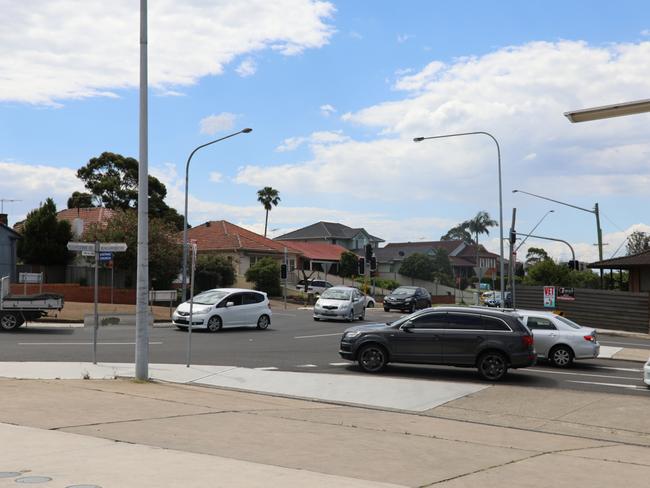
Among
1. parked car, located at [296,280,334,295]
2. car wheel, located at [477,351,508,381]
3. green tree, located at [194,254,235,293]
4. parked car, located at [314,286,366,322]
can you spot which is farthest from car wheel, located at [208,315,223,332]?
parked car, located at [296,280,334,295]

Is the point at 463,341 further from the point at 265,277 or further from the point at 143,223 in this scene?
the point at 265,277

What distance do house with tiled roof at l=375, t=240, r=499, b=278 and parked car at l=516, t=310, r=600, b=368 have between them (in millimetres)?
79963

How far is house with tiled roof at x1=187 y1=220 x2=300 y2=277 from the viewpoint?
Result: 6794cm

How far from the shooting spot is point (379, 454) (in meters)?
8.67

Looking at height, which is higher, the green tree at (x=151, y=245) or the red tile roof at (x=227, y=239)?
the red tile roof at (x=227, y=239)

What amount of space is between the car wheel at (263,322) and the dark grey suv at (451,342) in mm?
11287

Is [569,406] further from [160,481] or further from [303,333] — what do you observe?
[303,333]

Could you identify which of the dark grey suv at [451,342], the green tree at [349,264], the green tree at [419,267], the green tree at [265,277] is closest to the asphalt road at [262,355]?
the dark grey suv at [451,342]

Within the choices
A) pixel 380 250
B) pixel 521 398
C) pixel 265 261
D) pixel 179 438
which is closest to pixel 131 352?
pixel 521 398

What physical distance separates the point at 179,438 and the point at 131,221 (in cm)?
3771

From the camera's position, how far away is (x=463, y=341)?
16.8 meters

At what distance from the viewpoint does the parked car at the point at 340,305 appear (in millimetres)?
34125

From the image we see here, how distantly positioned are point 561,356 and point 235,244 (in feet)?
167

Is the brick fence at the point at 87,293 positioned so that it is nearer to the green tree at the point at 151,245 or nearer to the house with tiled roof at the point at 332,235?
the green tree at the point at 151,245
